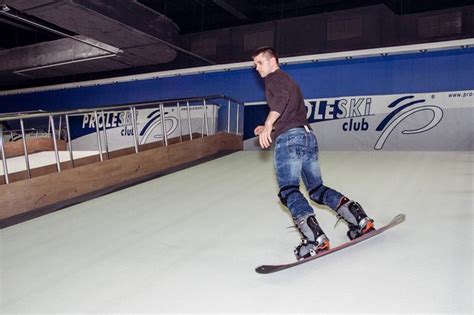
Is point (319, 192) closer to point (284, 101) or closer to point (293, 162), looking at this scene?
point (293, 162)

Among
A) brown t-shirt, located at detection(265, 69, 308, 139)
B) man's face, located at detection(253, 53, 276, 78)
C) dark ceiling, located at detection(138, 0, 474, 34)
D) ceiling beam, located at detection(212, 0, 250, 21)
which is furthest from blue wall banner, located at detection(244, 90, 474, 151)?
man's face, located at detection(253, 53, 276, 78)

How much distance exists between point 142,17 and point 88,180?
4671mm

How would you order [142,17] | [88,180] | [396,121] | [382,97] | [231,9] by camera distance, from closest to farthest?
[88,180] → [142,17] → [396,121] → [382,97] → [231,9]

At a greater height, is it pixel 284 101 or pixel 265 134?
pixel 284 101

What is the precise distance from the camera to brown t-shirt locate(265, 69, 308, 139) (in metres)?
2.25

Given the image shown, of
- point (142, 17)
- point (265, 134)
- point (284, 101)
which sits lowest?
point (265, 134)

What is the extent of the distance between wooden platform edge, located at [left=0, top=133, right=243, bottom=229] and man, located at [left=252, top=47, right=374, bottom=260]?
2835 millimetres

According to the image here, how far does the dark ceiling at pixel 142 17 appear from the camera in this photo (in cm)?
668

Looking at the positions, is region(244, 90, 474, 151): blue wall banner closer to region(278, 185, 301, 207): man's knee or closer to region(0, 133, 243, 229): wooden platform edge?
region(0, 133, 243, 229): wooden platform edge

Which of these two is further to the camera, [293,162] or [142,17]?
[142,17]

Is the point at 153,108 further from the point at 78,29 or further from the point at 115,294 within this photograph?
the point at 115,294

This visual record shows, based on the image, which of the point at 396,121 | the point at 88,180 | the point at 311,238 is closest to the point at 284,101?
the point at 311,238

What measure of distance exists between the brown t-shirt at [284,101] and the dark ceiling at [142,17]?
542 cm

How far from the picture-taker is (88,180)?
4562mm
